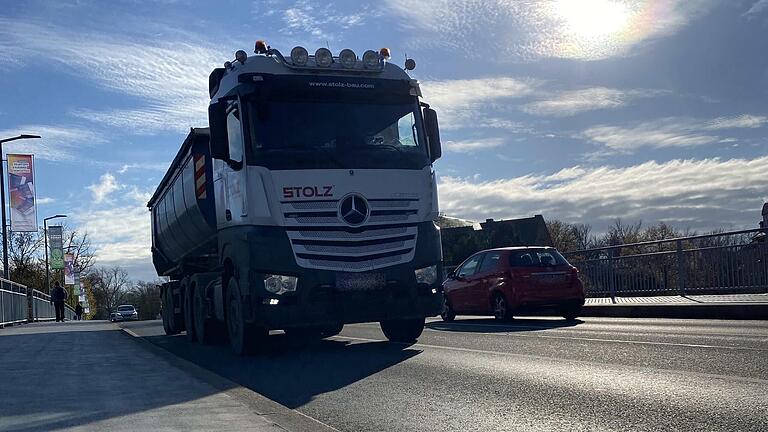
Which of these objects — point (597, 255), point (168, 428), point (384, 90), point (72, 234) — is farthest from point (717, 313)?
point (72, 234)

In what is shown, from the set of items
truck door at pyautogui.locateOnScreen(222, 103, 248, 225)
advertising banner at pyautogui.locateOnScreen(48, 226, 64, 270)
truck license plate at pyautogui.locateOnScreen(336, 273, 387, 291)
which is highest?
advertising banner at pyautogui.locateOnScreen(48, 226, 64, 270)

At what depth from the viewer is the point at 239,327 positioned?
449 inches

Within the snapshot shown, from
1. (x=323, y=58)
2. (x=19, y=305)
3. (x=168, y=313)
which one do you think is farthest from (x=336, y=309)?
(x=19, y=305)

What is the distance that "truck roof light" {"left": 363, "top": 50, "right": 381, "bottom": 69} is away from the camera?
11.7 meters

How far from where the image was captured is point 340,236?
Answer: 10586 millimetres

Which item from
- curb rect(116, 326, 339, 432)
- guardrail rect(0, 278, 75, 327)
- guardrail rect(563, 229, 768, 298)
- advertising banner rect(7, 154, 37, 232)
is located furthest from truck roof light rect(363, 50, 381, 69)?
advertising banner rect(7, 154, 37, 232)

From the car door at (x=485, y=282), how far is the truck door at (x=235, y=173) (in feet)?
25.0

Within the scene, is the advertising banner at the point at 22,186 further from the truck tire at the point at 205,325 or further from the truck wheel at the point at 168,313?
the truck tire at the point at 205,325

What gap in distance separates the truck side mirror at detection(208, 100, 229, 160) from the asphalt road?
9.22 ft

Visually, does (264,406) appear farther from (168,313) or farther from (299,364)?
(168,313)

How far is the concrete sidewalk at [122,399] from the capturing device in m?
6.19

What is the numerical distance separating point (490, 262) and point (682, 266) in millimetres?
4301

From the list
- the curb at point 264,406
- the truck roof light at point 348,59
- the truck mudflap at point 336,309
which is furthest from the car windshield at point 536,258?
the curb at point 264,406

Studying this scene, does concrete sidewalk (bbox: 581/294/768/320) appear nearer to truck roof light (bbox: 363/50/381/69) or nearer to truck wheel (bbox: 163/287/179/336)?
truck roof light (bbox: 363/50/381/69)
